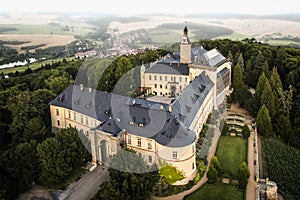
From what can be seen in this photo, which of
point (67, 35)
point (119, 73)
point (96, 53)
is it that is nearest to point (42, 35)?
Result: point (67, 35)

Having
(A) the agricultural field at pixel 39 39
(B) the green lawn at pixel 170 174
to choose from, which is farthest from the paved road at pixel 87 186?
(A) the agricultural field at pixel 39 39

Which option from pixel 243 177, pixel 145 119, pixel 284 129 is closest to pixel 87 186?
pixel 145 119

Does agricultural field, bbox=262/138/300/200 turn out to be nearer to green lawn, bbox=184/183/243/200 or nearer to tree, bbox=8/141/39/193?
green lawn, bbox=184/183/243/200

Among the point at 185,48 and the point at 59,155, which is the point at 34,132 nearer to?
the point at 59,155

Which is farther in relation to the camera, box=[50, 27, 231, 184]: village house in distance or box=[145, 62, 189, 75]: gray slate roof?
box=[145, 62, 189, 75]: gray slate roof

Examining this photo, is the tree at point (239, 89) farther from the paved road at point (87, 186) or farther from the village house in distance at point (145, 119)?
the paved road at point (87, 186)

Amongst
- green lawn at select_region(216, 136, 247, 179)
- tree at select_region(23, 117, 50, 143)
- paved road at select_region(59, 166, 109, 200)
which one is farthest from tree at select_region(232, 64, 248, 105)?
tree at select_region(23, 117, 50, 143)
